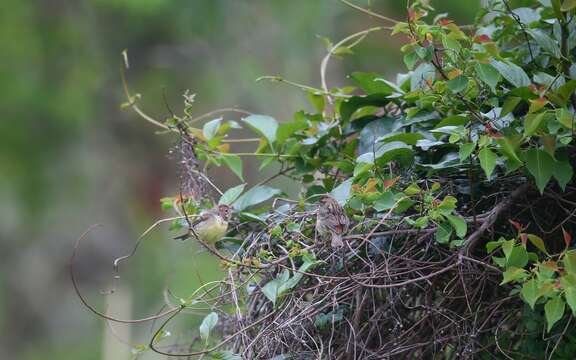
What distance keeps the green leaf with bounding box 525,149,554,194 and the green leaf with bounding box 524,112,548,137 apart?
0.10 ft

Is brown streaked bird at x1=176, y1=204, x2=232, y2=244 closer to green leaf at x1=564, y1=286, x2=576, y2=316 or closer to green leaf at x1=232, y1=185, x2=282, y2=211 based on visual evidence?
green leaf at x1=232, y1=185, x2=282, y2=211

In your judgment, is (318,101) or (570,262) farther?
(318,101)

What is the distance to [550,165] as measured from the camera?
2.68 feet

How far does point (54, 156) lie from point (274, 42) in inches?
51.3

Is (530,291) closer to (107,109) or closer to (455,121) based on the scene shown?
(455,121)

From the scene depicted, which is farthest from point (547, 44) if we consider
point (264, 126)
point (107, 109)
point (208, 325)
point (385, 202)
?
point (107, 109)

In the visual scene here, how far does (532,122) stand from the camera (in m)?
0.79

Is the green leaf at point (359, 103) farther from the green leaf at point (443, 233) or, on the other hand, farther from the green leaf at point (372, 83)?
the green leaf at point (443, 233)

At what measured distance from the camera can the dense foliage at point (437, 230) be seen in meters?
0.83

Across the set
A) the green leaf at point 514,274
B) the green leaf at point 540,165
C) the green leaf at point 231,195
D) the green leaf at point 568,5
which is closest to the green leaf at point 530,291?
the green leaf at point 514,274

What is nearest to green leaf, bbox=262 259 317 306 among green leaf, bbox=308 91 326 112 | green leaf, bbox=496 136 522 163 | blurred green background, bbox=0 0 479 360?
green leaf, bbox=496 136 522 163

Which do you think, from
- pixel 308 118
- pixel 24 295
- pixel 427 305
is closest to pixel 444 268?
pixel 427 305

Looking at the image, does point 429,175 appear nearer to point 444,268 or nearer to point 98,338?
point 444,268

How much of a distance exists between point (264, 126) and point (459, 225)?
1.34ft
